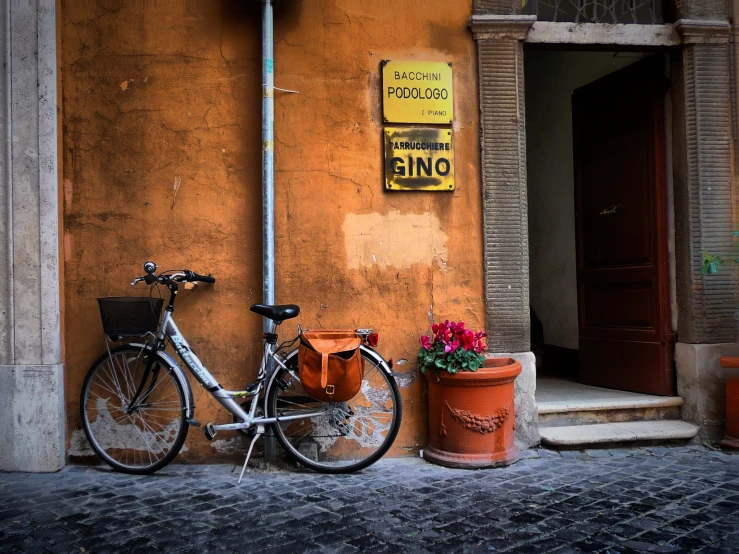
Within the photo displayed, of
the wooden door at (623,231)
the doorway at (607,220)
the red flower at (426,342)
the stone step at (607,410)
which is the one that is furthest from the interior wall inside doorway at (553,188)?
the red flower at (426,342)

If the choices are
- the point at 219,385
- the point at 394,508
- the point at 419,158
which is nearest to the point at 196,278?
the point at 219,385

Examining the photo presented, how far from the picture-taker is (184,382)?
419 cm

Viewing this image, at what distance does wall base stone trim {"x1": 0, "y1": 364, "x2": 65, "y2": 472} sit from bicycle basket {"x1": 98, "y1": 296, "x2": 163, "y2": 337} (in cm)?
60

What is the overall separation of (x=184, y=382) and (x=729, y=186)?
14.4ft

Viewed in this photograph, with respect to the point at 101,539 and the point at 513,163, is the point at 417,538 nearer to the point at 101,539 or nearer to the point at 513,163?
the point at 101,539

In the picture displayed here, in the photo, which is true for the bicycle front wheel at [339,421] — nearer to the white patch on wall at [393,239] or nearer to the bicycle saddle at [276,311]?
the bicycle saddle at [276,311]

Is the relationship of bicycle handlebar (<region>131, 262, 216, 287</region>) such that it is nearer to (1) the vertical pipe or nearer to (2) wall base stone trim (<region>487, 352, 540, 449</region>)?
(1) the vertical pipe

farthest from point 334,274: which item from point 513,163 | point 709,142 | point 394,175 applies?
point 709,142

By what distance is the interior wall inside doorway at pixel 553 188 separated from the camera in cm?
703

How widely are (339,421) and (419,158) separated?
79.5 inches

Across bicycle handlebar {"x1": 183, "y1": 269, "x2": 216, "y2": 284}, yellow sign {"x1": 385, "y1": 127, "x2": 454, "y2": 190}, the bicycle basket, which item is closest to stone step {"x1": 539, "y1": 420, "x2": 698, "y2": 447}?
yellow sign {"x1": 385, "y1": 127, "x2": 454, "y2": 190}

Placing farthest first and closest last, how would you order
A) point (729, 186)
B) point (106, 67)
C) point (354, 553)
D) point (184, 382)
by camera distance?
point (729, 186)
point (106, 67)
point (184, 382)
point (354, 553)

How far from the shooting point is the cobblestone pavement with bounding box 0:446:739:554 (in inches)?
118

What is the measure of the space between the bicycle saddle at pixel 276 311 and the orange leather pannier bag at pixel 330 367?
176 mm
